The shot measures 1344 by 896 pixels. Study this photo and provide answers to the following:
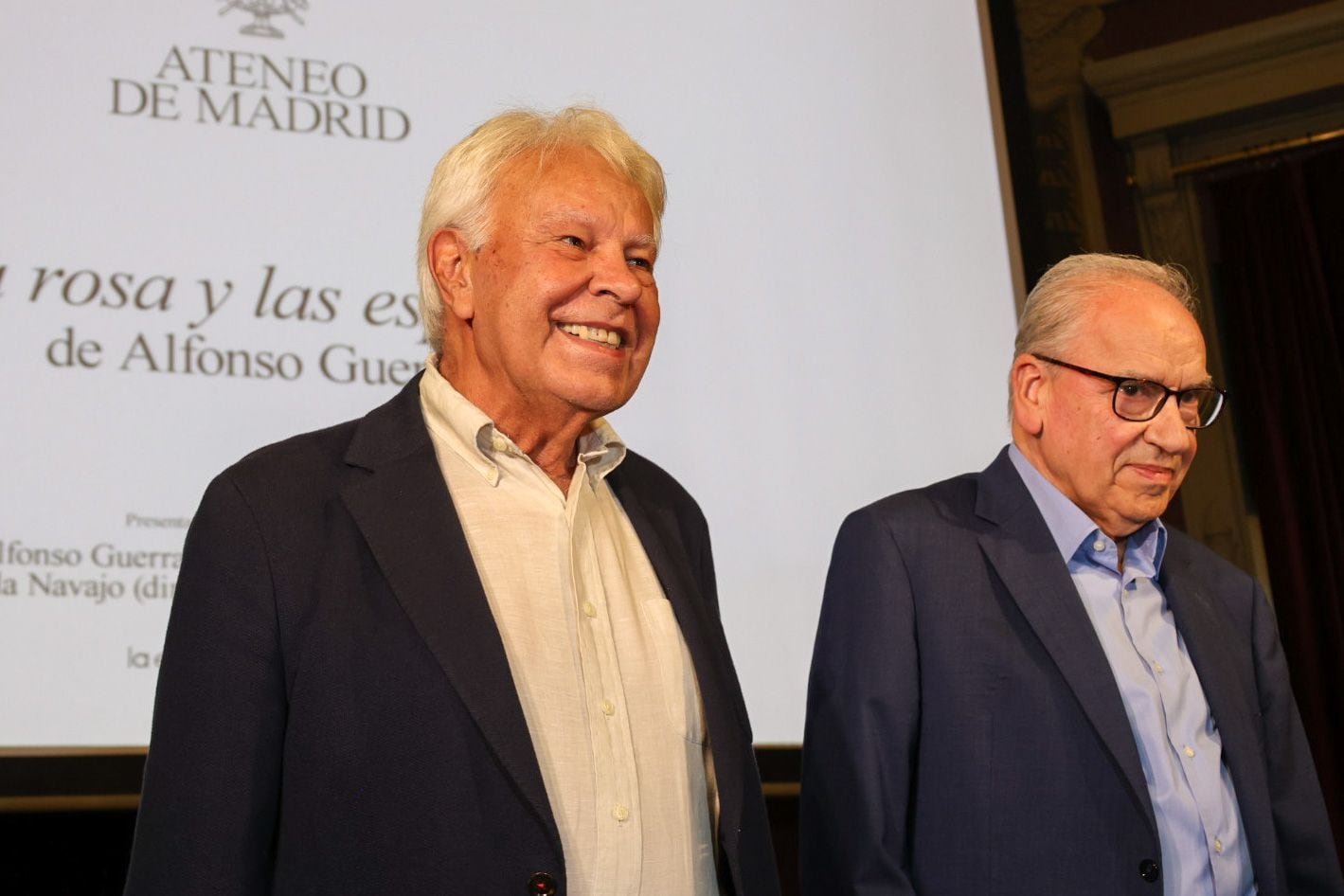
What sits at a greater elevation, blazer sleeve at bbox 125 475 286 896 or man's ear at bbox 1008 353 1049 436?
man's ear at bbox 1008 353 1049 436

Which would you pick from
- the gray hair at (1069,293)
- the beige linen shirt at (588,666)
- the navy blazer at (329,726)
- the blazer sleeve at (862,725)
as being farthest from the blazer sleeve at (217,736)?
the gray hair at (1069,293)

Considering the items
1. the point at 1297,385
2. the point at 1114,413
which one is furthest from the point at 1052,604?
the point at 1297,385

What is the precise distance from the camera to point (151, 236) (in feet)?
8.97

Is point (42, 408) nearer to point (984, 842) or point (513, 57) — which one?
point (513, 57)

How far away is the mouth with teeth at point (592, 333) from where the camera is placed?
177 cm

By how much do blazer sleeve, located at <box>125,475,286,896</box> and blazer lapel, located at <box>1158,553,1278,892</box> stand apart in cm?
129

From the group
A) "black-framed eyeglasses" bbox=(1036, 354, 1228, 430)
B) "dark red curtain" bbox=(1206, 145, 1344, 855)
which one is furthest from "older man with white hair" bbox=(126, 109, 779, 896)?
"dark red curtain" bbox=(1206, 145, 1344, 855)

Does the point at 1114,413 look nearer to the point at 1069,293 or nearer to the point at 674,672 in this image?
the point at 1069,293

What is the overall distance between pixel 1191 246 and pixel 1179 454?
9.51 feet

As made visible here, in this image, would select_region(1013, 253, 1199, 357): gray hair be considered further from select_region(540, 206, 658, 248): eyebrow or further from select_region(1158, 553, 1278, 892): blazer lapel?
select_region(540, 206, 658, 248): eyebrow

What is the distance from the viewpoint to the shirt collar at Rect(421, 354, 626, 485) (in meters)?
1.74

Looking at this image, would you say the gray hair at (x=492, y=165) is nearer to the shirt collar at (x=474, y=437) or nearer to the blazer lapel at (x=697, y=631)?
the shirt collar at (x=474, y=437)

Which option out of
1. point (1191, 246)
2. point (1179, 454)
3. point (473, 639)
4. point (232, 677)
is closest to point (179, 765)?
point (232, 677)

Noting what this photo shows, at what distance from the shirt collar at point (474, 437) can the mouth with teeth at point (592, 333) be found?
0.43 feet
